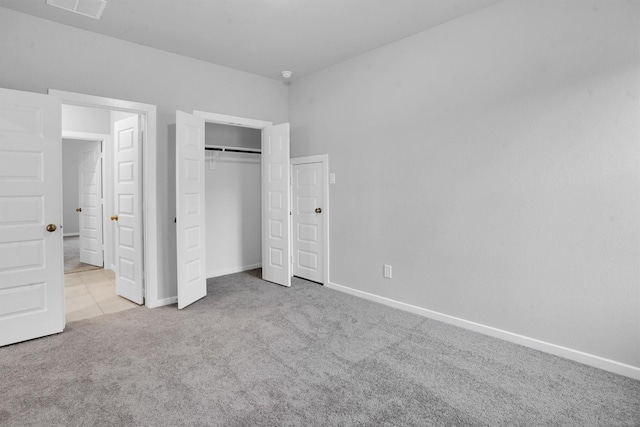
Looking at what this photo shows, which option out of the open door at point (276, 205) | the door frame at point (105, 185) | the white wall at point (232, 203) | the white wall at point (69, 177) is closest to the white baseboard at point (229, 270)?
the white wall at point (232, 203)

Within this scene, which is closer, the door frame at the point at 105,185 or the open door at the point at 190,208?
the open door at the point at 190,208

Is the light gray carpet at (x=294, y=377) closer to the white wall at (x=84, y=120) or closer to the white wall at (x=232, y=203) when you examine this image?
the white wall at (x=232, y=203)

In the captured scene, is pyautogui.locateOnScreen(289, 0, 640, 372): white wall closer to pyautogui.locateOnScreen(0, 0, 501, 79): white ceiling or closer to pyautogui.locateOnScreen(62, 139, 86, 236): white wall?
pyautogui.locateOnScreen(0, 0, 501, 79): white ceiling

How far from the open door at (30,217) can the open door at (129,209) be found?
84cm

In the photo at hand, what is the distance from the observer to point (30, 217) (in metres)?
2.96

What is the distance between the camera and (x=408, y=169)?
3.63 metres

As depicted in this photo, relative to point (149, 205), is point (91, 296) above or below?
below

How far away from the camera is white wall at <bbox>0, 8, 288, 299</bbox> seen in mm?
3039

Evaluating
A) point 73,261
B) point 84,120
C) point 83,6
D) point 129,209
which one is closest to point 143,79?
point 83,6

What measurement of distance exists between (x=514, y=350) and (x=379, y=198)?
6.43ft

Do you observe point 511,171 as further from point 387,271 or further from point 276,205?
point 276,205

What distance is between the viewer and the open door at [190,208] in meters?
3.70

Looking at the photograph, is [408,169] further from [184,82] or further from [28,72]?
[28,72]

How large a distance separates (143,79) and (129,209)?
150 centimetres
